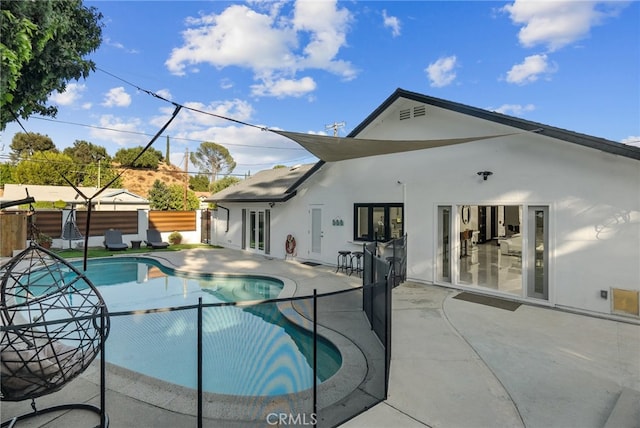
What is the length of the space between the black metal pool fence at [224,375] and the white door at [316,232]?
30.6ft

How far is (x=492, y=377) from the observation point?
459 centimetres

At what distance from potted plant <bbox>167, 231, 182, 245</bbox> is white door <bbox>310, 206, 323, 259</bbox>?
451 inches

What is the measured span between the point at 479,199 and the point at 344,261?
18.1 ft

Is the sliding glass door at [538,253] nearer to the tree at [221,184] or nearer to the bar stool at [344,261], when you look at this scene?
the bar stool at [344,261]

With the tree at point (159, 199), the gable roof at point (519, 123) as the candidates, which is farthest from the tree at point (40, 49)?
the tree at point (159, 199)

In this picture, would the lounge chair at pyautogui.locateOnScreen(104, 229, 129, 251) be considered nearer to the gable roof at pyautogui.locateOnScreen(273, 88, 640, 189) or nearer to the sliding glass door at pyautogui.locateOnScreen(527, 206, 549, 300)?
the gable roof at pyautogui.locateOnScreen(273, 88, 640, 189)

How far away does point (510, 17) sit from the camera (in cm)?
1083

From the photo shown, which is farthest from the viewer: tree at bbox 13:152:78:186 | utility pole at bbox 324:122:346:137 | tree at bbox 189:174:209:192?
tree at bbox 189:174:209:192

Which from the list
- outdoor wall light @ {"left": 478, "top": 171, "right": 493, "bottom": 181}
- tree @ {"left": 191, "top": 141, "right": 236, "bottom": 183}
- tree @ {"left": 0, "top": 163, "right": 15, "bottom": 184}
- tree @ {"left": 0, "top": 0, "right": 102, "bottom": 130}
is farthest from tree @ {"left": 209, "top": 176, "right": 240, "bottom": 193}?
tree @ {"left": 0, "top": 0, "right": 102, "bottom": 130}

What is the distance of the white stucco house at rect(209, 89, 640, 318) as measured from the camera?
23.2 feet

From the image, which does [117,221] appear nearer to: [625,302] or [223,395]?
[223,395]

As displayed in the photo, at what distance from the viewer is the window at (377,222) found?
36.6ft

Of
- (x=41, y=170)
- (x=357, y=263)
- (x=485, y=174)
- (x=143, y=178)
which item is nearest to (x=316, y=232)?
(x=357, y=263)

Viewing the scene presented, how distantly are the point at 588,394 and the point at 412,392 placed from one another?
228 cm
